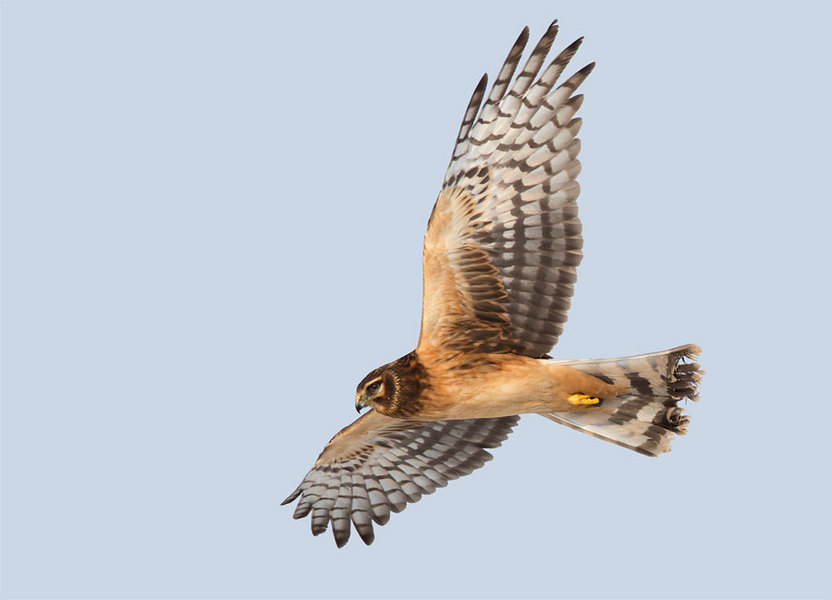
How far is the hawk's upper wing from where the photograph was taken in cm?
997

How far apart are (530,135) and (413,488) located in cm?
387

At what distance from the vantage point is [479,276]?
1023cm

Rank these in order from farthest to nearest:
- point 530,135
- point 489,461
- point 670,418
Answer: point 489,461 → point 670,418 → point 530,135

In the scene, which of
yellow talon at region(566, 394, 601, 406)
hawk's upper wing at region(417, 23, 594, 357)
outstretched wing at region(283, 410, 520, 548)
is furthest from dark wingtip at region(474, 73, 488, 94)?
outstretched wing at region(283, 410, 520, 548)

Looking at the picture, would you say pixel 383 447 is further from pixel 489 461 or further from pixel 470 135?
pixel 470 135

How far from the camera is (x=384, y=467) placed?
12.1 meters

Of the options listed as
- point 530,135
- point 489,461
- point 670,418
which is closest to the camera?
point 530,135

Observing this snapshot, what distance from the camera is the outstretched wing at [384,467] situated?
11867mm

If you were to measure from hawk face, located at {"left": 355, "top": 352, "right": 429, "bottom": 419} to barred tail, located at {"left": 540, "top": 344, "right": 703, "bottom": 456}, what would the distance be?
1.29 m

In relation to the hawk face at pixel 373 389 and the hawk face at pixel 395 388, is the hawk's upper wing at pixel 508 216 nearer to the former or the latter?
the hawk face at pixel 395 388

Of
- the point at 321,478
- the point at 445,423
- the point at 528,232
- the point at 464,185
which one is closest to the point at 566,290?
the point at 528,232

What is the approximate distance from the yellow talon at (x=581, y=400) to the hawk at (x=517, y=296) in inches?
0.5

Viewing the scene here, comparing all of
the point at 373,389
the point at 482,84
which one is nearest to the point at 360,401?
the point at 373,389

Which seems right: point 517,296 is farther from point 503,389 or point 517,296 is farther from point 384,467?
point 384,467
